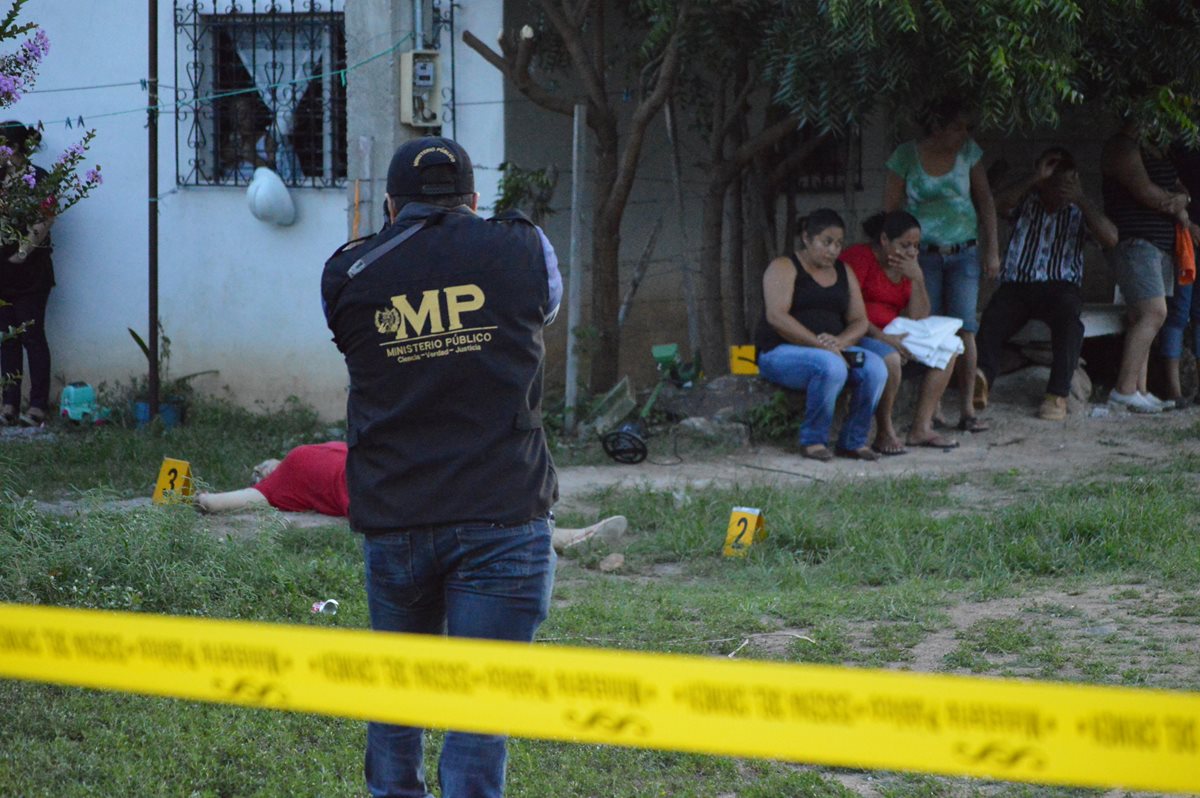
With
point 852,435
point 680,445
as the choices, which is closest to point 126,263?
point 680,445

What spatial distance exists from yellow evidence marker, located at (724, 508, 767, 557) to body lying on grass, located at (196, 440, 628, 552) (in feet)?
1.91

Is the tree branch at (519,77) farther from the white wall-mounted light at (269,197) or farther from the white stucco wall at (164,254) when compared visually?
the white wall-mounted light at (269,197)

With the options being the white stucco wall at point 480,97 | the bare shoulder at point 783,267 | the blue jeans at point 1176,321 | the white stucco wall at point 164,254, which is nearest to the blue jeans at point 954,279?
the bare shoulder at point 783,267

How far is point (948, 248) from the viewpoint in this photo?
9164 mm

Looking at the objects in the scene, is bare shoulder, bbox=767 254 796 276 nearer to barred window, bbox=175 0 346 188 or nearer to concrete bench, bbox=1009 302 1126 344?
concrete bench, bbox=1009 302 1126 344

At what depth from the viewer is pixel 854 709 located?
2146 mm

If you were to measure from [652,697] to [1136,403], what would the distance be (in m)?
8.34

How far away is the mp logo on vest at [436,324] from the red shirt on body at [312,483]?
156 inches

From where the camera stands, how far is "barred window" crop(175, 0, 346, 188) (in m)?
10.2

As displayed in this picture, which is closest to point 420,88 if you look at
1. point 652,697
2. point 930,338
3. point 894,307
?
point 894,307

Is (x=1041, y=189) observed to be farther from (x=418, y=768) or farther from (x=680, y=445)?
(x=418, y=768)

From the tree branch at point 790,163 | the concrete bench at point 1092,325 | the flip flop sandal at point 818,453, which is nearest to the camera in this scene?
the flip flop sandal at point 818,453

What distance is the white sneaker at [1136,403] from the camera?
32.0 ft

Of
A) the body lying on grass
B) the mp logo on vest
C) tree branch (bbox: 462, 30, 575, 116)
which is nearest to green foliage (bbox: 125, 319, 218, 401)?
tree branch (bbox: 462, 30, 575, 116)
